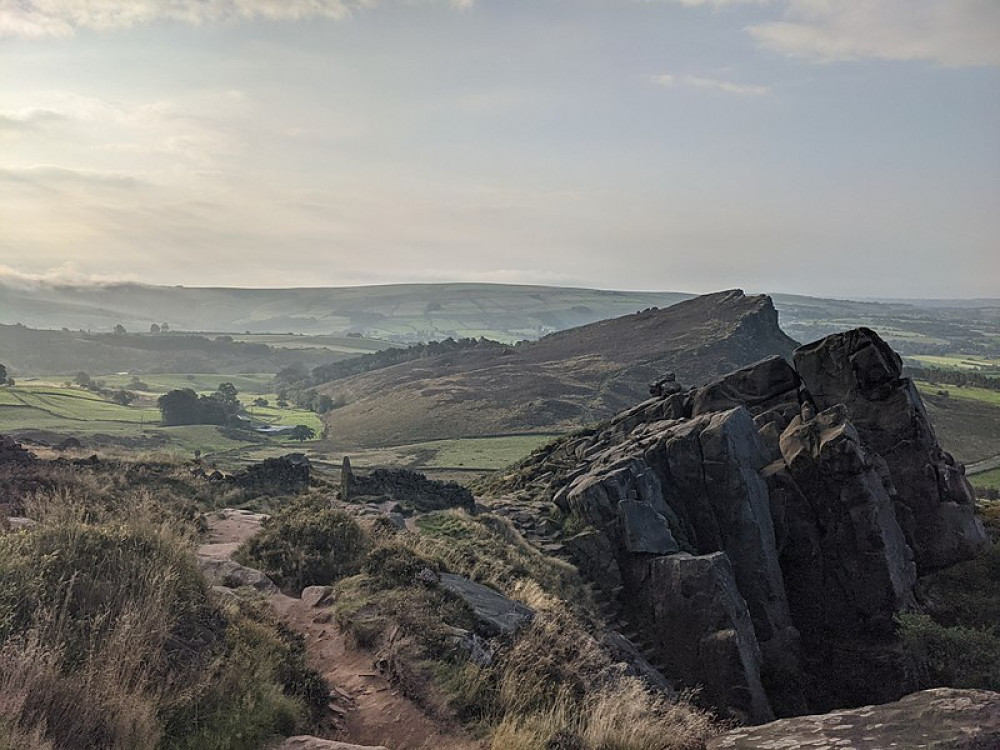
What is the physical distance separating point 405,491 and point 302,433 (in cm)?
8527

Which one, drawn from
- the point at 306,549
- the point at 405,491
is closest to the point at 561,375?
the point at 405,491

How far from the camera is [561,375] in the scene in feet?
421

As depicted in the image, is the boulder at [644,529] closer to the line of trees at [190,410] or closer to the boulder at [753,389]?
the boulder at [753,389]

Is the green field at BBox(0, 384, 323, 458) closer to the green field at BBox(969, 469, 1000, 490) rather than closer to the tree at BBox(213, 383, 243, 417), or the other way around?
the tree at BBox(213, 383, 243, 417)

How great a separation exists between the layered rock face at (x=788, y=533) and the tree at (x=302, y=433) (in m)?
89.6

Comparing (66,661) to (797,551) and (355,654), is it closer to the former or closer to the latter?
(355,654)

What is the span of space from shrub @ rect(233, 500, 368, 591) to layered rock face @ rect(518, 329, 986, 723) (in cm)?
911

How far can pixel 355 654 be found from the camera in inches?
403

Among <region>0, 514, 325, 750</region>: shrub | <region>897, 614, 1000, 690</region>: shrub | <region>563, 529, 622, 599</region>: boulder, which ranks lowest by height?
<region>897, 614, 1000, 690</region>: shrub

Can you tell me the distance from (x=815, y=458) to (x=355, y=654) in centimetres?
1733

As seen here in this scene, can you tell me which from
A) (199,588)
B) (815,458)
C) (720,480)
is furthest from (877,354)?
(199,588)

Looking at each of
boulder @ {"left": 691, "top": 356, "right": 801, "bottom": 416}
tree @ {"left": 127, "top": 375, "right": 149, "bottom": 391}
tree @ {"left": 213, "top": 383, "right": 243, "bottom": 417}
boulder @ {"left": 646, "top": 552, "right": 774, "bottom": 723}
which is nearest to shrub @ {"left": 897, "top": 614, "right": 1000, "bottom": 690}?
boulder @ {"left": 646, "top": 552, "right": 774, "bottom": 723}

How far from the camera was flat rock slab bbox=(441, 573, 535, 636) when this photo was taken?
11.7 meters

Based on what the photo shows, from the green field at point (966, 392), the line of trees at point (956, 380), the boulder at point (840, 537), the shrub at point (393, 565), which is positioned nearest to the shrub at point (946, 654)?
the boulder at point (840, 537)
